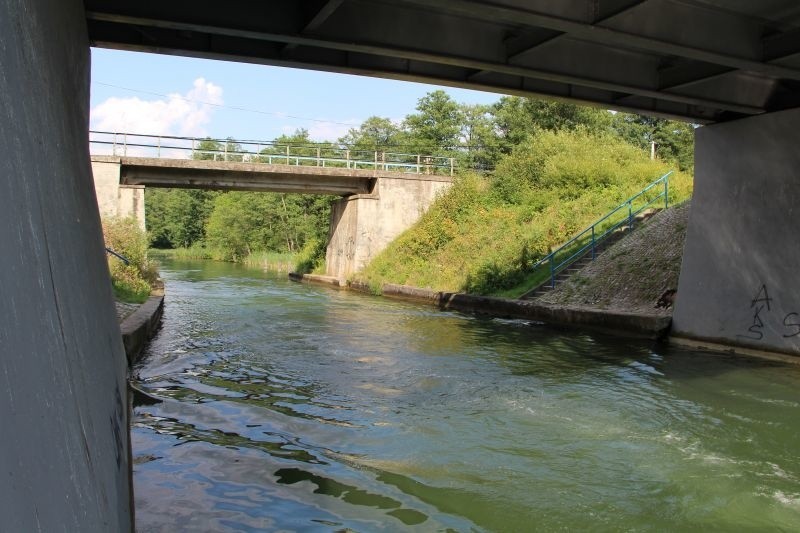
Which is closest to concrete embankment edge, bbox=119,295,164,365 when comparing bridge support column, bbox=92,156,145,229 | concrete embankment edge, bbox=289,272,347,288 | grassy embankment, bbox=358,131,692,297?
grassy embankment, bbox=358,131,692,297

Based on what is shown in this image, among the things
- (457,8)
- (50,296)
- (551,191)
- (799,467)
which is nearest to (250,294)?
(551,191)

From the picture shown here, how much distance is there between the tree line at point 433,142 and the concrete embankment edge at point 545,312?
20.3 metres

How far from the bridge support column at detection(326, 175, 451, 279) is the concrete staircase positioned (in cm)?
1472

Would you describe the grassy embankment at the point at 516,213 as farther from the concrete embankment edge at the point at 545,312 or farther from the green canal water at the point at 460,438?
the green canal water at the point at 460,438

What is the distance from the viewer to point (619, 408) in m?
9.30

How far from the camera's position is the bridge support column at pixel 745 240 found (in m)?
12.5

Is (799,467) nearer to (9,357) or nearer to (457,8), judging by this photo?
(457,8)

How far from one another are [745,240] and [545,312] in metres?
6.66

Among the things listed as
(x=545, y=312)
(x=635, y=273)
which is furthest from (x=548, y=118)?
(x=545, y=312)

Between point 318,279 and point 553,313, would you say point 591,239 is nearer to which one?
point 553,313

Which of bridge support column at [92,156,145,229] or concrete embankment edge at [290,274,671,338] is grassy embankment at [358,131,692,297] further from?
bridge support column at [92,156,145,229]

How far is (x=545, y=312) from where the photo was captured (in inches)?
751

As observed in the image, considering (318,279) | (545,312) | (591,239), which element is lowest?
(318,279)

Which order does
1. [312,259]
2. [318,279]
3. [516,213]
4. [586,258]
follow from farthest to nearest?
[312,259], [318,279], [516,213], [586,258]
